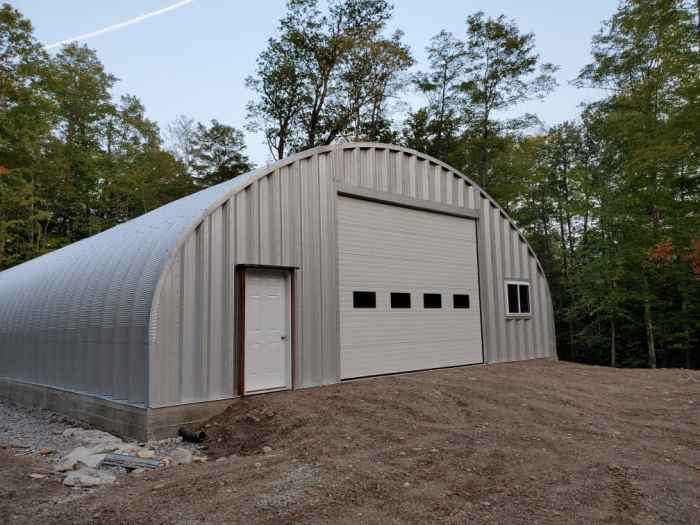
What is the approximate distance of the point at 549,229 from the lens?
29328mm

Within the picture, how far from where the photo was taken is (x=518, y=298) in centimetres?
1354

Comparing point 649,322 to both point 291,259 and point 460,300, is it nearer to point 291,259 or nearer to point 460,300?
point 460,300

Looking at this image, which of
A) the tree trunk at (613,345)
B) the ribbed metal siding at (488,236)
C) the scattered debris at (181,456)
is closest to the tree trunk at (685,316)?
the tree trunk at (613,345)

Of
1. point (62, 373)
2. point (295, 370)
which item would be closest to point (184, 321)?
point (295, 370)

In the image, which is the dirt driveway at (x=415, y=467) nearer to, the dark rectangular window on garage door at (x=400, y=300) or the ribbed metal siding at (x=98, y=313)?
the ribbed metal siding at (x=98, y=313)

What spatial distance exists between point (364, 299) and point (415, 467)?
526cm

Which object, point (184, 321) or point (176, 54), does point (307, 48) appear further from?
point (184, 321)

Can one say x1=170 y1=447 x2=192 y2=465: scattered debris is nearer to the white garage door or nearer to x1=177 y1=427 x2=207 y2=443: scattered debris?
x1=177 y1=427 x2=207 y2=443: scattered debris

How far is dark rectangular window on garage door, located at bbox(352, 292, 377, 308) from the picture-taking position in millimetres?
9844

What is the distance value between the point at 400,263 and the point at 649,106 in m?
15.2

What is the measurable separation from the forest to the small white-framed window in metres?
7.72

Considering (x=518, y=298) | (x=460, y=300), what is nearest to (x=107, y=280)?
(x=460, y=300)

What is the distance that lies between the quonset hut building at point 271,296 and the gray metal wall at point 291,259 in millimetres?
25

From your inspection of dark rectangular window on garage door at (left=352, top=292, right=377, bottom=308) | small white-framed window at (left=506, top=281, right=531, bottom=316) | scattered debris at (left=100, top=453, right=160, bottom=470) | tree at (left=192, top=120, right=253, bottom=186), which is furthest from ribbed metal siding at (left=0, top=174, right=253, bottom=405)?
tree at (left=192, top=120, right=253, bottom=186)
